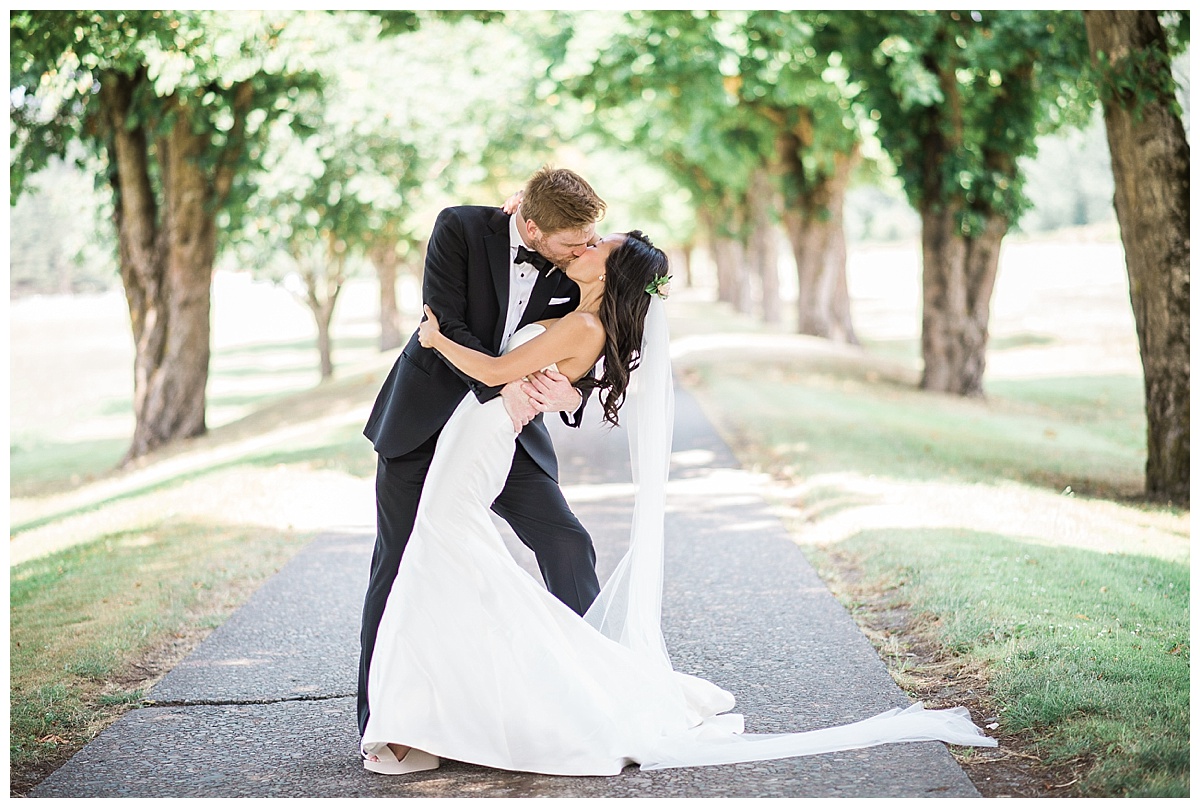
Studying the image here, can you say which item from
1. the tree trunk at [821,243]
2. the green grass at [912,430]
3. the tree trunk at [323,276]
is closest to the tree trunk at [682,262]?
the tree trunk at [821,243]

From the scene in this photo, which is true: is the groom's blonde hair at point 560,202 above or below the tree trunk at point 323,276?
below

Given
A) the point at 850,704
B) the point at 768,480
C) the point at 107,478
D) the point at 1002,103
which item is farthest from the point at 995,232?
the point at 850,704

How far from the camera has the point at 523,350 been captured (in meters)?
4.50

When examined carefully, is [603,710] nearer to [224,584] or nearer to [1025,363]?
[224,584]

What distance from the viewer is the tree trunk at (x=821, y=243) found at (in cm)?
2495

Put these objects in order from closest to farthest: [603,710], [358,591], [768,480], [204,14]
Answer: [603,710]
[358,591]
[768,480]
[204,14]

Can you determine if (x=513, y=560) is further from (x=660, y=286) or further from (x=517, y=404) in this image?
(x=660, y=286)

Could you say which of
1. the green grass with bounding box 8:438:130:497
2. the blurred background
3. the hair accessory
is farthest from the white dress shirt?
the green grass with bounding box 8:438:130:497

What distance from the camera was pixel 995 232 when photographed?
18281mm

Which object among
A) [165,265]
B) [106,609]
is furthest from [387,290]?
[106,609]

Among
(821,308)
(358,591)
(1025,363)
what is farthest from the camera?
(1025,363)

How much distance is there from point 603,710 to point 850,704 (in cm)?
116

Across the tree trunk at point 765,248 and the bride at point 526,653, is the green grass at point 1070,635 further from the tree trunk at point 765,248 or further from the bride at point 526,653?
the tree trunk at point 765,248

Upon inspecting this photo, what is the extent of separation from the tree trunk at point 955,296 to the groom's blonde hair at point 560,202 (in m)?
14.8
